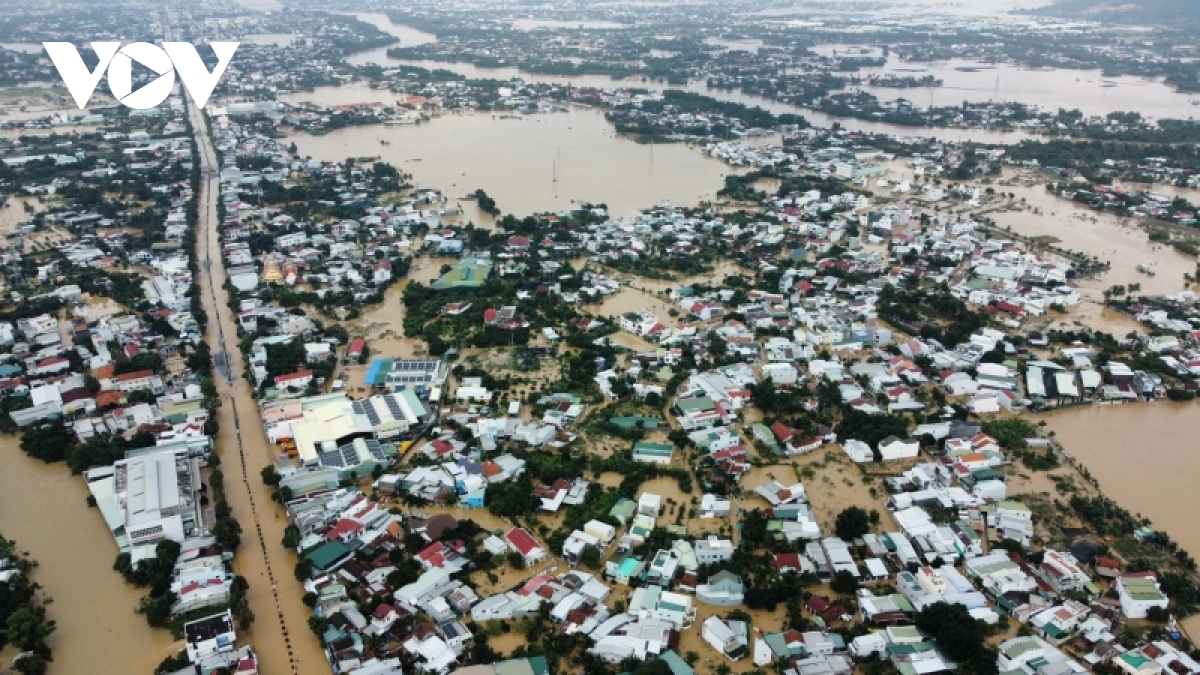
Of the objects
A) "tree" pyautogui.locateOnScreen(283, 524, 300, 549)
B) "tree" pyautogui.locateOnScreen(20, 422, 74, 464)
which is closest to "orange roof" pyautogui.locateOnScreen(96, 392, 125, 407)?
"tree" pyautogui.locateOnScreen(20, 422, 74, 464)

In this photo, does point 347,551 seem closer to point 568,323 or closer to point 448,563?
point 448,563

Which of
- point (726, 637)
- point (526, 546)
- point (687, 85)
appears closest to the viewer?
point (726, 637)

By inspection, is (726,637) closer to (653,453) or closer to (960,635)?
(960,635)

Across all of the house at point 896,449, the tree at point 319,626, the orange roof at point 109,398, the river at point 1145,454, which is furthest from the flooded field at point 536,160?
the tree at point 319,626

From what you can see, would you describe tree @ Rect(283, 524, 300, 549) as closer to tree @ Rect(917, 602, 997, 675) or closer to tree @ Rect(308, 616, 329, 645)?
tree @ Rect(308, 616, 329, 645)

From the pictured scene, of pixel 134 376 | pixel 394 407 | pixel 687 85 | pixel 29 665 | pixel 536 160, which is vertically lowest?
pixel 29 665

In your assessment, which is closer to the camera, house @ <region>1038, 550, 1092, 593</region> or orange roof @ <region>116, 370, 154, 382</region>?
house @ <region>1038, 550, 1092, 593</region>

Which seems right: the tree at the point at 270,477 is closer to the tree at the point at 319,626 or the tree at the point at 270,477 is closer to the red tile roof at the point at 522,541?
the tree at the point at 319,626

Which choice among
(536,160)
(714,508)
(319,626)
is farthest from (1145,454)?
(536,160)
